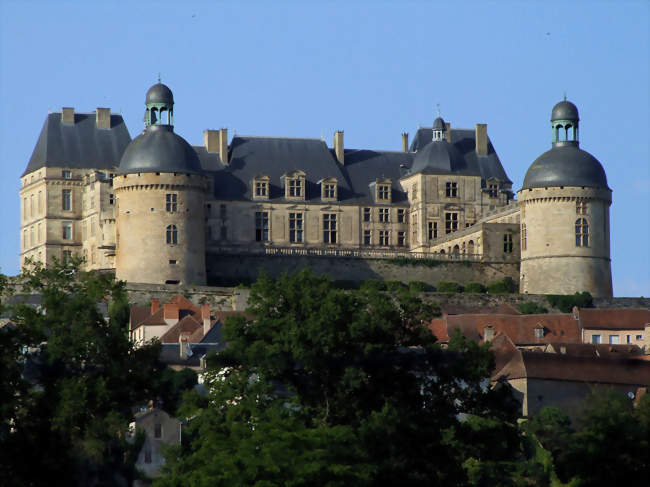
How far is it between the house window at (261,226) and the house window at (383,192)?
20.7ft

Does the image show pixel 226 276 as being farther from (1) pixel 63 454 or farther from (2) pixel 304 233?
(1) pixel 63 454

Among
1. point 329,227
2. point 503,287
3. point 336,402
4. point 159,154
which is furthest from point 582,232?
point 336,402

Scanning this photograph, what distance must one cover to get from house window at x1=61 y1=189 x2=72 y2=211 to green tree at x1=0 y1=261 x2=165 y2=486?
45.9 m

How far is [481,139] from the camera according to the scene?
103625 millimetres

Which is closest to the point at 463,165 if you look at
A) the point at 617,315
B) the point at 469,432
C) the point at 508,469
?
the point at 617,315

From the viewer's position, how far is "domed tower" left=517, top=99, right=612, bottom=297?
93625 millimetres

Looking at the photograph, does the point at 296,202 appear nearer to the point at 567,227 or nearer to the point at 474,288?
the point at 474,288

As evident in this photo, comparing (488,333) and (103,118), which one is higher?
(103,118)

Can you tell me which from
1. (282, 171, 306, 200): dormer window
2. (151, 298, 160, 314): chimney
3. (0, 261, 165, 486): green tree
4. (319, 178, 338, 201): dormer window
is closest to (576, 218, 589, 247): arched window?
(319, 178, 338, 201): dormer window

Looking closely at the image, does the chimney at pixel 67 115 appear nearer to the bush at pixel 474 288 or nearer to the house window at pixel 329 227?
the house window at pixel 329 227

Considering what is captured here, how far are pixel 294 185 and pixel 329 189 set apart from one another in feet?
5.91

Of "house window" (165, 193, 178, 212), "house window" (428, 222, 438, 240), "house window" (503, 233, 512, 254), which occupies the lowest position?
"house window" (503, 233, 512, 254)

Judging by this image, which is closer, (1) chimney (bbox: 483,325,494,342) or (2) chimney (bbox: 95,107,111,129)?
(1) chimney (bbox: 483,325,494,342)

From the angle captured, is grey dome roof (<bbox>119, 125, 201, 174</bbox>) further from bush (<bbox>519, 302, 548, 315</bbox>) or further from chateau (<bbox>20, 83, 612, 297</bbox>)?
bush (<bbox>519, 302, 548, 315</bbox>)
